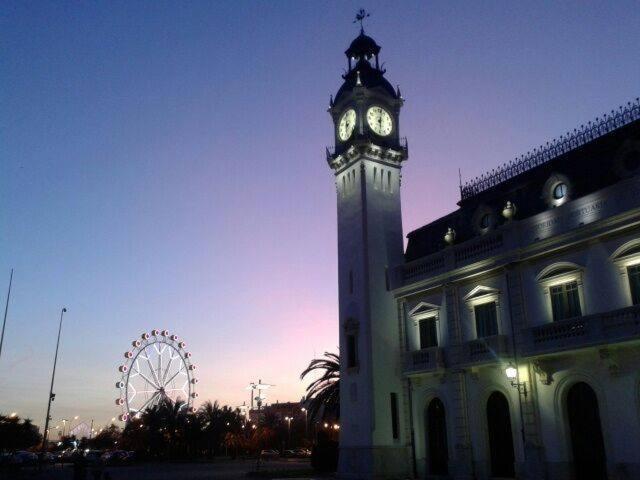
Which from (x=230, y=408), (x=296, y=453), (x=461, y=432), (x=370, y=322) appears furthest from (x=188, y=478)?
(x=296, y=453)

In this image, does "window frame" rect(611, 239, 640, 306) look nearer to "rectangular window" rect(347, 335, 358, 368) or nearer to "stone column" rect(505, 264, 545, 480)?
"stone column" rect(505, 264, 545, 480)

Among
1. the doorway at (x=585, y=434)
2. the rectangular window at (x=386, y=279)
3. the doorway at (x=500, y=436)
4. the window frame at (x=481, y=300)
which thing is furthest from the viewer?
the rectangular window at (x=386, y=279)

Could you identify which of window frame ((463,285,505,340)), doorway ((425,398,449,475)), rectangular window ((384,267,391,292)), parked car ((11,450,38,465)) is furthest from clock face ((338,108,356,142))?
Result: parked car ((11,450,38,465))

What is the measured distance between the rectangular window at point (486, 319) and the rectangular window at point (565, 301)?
11.3 feet

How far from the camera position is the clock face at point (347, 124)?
1576 inches

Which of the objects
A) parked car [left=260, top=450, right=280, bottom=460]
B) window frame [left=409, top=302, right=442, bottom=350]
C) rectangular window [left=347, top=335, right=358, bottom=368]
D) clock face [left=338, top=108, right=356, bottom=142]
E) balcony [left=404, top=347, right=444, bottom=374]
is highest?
clock face [left=338, top=108, right=356, bottom=142]

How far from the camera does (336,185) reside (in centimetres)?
4159

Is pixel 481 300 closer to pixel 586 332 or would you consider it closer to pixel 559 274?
pixel 559 274

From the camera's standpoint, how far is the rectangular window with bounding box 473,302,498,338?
3017cm

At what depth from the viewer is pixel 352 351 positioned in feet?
120

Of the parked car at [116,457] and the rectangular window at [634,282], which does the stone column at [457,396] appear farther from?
the parked car at [116,457]

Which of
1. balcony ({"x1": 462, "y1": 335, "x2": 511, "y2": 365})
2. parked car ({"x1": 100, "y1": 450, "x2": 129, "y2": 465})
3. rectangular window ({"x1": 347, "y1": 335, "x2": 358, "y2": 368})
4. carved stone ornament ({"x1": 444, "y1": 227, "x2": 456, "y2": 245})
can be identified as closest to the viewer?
balcony ({"x1": 462, "y1": 335, "x2": 511, "y2": 365})

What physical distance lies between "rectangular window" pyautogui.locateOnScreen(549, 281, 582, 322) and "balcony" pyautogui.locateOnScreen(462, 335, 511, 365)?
8.99 feet

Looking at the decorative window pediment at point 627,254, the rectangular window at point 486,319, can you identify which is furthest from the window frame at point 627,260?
the rectangular window at point 486,319
